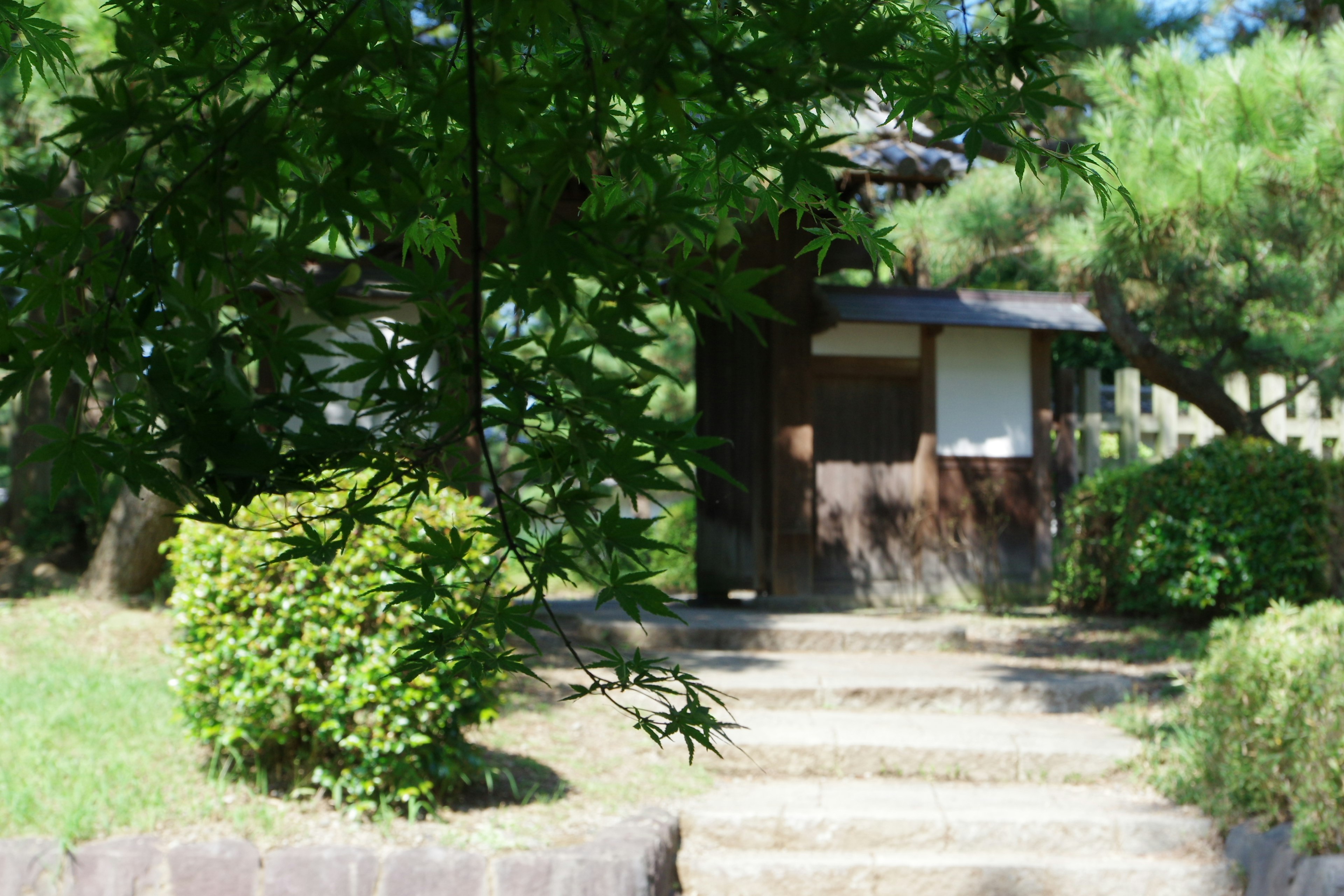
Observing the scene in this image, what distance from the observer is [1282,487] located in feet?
25.3

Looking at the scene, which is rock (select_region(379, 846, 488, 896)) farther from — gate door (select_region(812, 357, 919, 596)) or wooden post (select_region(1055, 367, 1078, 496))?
wooden post (select_region(1055, 367, 1078, 496))

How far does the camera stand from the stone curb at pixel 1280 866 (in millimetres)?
3480

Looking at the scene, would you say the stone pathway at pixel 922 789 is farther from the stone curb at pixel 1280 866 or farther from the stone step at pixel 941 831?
the stone curb at pixel 1280 866

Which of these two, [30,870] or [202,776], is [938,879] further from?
[30,870]

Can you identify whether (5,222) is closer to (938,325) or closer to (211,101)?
(938,325)

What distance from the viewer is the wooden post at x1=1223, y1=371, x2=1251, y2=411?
967 cm

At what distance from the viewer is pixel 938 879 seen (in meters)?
4.18

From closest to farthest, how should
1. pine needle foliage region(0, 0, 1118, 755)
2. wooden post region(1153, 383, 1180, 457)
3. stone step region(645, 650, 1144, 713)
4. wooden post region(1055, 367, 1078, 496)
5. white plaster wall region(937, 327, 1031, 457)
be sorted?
pine needle foliage region(0, 0, 1118, 755) < stone step region(645, 650, 1144, 713) < white plaster wall region(937, 327, 1031, 457) < wooden post region(1055, 367, 1078, 496) < wooden post region(1153, 383, 1180, 457)

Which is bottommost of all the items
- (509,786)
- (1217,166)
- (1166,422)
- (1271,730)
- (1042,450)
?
(509,786)

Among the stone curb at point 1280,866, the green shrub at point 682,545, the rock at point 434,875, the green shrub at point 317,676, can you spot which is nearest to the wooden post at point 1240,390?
the green shrub at point 682,545

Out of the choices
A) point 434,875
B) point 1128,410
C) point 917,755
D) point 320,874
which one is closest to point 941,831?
point 917,755

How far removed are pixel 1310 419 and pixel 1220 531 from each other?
3.28m

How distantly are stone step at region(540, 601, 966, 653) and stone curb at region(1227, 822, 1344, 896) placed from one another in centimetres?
273

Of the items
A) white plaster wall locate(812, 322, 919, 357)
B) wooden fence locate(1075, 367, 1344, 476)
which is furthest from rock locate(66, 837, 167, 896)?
wooden fence locate(1075, 367, 1344, 476)
